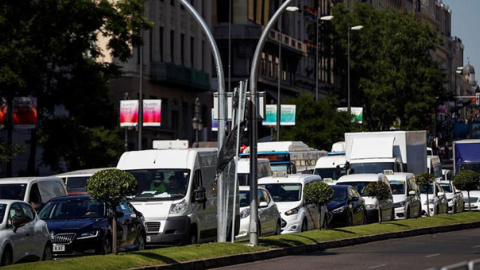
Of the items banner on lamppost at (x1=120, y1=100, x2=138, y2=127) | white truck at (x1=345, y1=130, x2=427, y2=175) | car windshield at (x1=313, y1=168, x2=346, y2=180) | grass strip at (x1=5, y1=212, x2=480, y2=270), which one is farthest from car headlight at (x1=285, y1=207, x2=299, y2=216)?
banner on lamppost at (x1=120, y1=100, x2=138, y2=127)

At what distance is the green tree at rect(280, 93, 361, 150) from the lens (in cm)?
7794

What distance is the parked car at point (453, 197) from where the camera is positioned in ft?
171

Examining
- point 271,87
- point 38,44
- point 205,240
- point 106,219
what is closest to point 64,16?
point 38,44

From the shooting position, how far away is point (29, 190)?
97.9ft

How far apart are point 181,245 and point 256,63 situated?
4.18 m

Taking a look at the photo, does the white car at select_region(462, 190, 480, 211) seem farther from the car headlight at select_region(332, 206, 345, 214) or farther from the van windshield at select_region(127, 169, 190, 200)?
the van windshield at select_region(127, 169, 190, 200)

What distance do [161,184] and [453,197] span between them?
2522cm

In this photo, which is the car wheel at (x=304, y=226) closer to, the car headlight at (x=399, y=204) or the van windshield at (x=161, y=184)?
the van windshield at (x=161, y=184)

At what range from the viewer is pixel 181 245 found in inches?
1118

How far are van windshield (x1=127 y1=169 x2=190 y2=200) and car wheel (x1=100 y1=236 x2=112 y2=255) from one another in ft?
11.3

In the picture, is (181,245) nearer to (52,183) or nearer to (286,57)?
(52,183)

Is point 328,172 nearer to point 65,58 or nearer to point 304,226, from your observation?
point 65,58

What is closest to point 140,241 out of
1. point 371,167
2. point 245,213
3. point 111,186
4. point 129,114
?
point 111,186

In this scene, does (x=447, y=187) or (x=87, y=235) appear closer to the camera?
(x=87, y=235)
